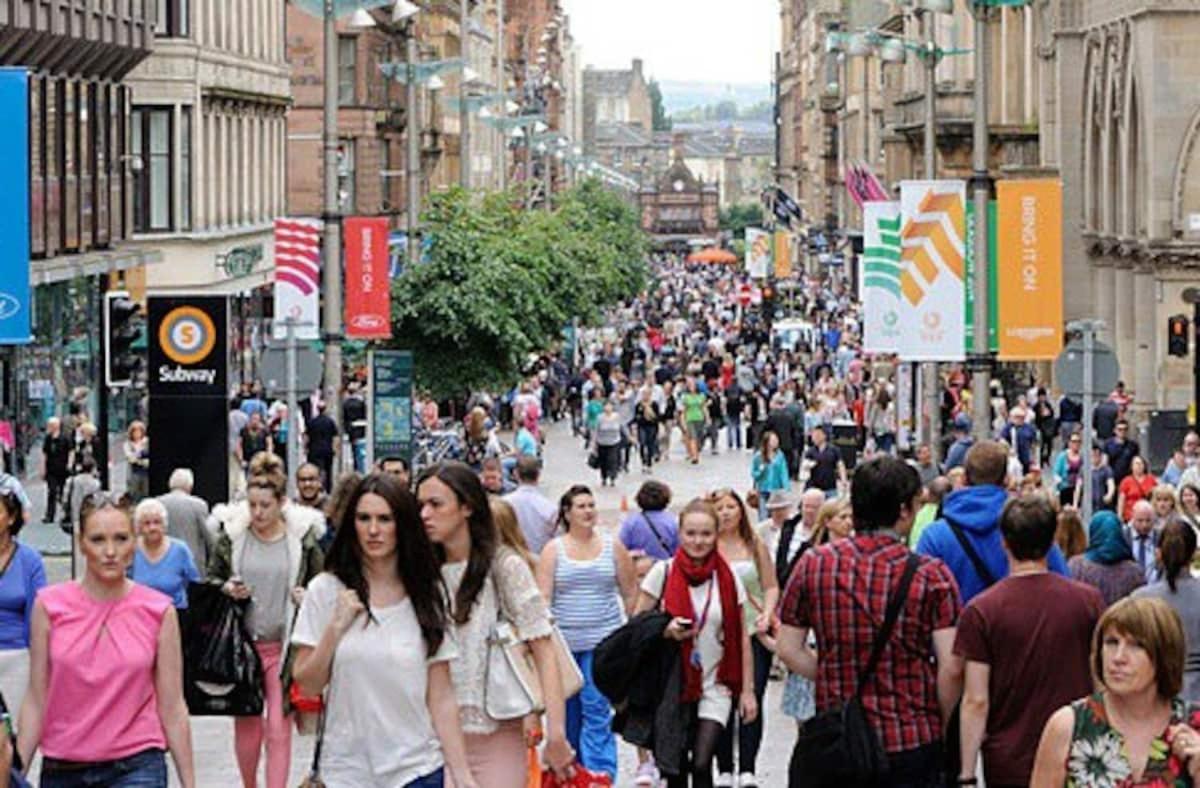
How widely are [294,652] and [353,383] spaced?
1572 inches

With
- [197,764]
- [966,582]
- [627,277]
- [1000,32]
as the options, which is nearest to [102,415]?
[197,764]

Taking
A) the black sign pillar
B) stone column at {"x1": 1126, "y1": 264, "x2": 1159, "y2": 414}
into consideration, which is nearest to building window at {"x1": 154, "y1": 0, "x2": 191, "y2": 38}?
stone column at {"x1": 1126, "y1": 264, "x2": 1159, "y2": 414}

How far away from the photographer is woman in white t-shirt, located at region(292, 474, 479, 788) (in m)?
→ 10.0

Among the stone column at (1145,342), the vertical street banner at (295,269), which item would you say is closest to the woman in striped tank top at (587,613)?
the vertical street banner at (295,269)

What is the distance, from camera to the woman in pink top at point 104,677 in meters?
11.0

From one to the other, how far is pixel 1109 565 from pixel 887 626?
171 inches

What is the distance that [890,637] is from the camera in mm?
11117

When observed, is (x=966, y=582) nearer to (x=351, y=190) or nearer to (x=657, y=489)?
(x=657, y=489)

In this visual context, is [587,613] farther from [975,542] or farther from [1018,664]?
[1018,664]

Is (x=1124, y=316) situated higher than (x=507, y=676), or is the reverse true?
(x=1124, y=316)

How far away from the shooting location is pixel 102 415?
29.0 m

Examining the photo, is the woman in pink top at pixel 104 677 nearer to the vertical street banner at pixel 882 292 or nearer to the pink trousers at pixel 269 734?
the pink trousers at pixel 269 734

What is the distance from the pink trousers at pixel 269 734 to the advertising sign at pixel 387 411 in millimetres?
19904

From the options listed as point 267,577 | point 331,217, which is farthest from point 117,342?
point 267,577
